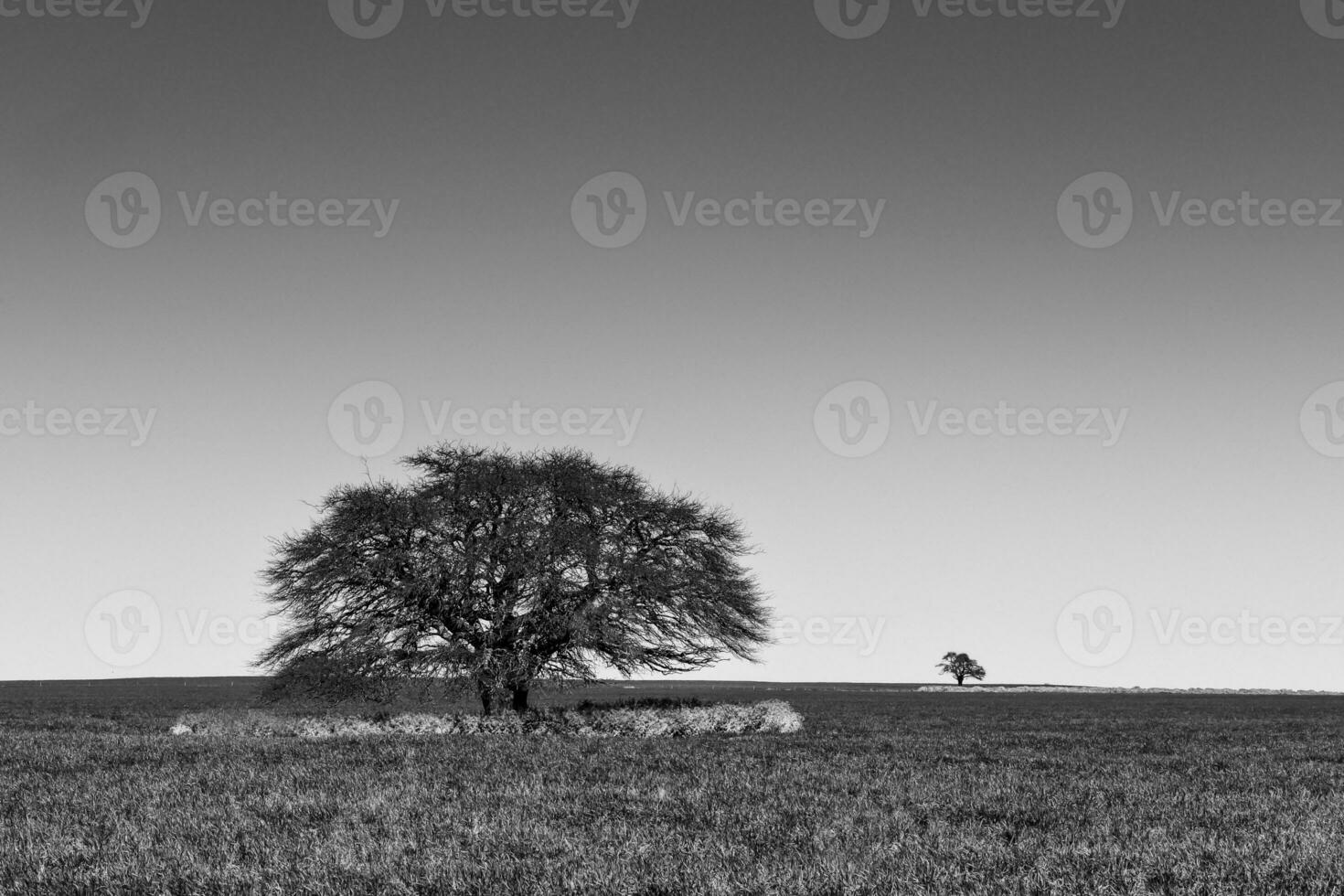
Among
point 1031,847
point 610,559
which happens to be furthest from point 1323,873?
point 610,559

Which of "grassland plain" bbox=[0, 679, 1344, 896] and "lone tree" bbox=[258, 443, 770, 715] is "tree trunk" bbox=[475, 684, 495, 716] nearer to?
"lone tree" bbox=[258, 443, 770, 715]

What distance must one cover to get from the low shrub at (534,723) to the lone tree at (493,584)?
205 centimetres

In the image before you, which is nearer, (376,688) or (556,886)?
(556,886)

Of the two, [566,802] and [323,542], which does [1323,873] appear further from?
[323,542]

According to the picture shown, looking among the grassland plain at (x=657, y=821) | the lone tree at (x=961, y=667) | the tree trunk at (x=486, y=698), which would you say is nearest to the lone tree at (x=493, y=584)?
the tree trunk at (x=486, y=698)

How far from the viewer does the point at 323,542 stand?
34.1m

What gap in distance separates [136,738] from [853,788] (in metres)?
18.9

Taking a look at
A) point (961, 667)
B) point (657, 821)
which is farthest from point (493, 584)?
point (961, 667)

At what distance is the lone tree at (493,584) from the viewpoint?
33125mm

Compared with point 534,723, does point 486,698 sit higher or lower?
higher

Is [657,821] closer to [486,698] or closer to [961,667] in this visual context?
[486,698]

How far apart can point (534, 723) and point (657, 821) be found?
760 inches

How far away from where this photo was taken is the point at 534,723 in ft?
98.5

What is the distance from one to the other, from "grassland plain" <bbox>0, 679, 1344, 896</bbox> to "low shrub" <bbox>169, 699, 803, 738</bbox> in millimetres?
7749
